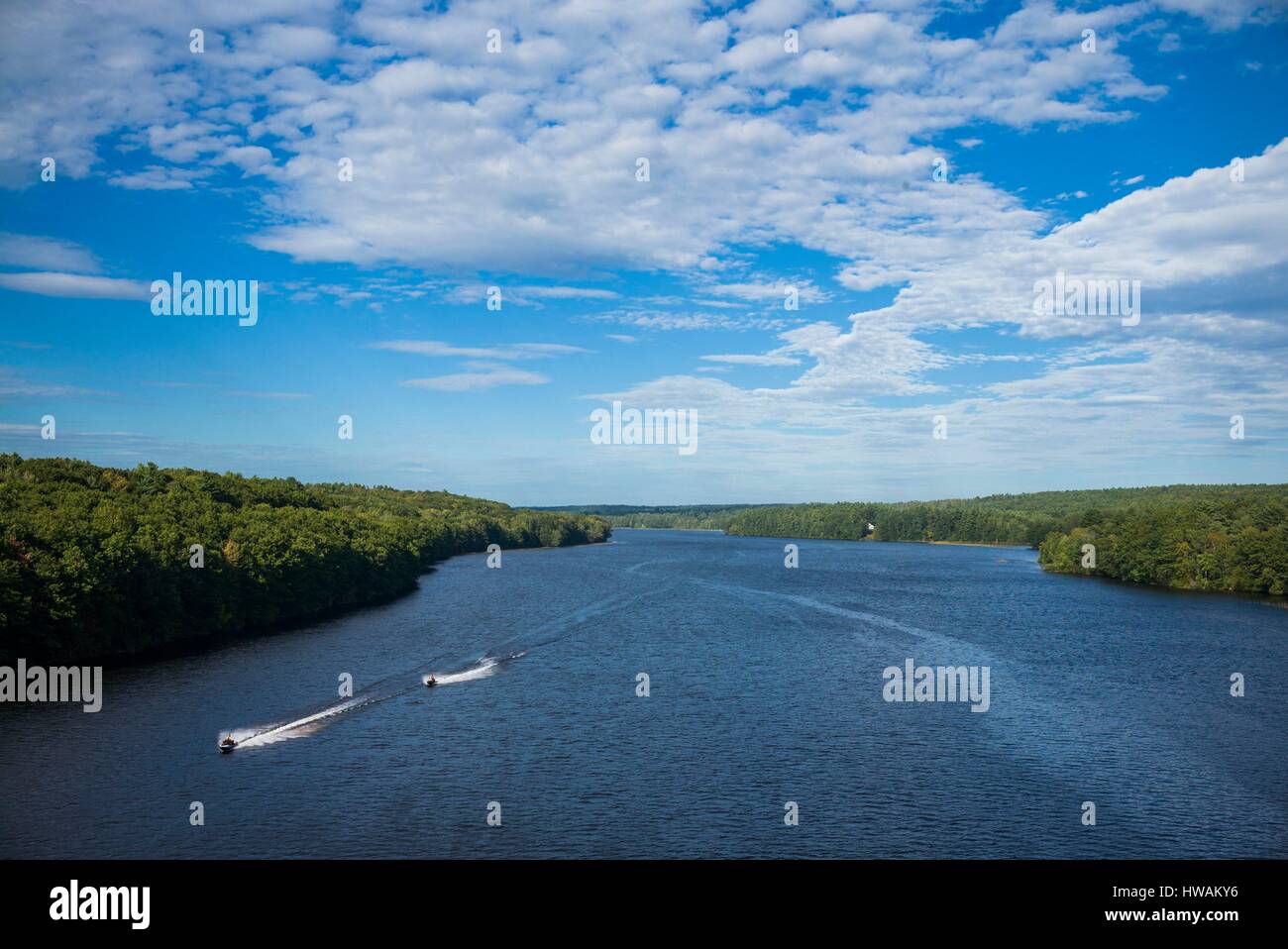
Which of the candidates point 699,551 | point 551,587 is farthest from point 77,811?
point 699,551

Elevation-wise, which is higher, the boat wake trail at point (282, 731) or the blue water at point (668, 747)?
the boat wake trail at point (282, 731)

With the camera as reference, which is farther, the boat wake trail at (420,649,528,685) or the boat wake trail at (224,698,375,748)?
the boat wake trail at (420,649,528,685)

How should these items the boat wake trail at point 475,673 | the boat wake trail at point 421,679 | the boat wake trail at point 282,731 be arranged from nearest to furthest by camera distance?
the boat wake trail at point 282,731 < the boat wake trail at point 421,679 < the boat wake trail at point 475,673

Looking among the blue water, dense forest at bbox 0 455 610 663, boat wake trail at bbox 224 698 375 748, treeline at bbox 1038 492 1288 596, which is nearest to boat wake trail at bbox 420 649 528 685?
the blue water

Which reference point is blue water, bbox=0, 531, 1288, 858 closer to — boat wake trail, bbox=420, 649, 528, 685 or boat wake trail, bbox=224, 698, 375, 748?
boat wake trail, bbox=224, 698, 375, 748

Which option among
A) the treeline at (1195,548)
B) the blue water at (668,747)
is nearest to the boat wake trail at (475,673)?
the blue water at (668,747)

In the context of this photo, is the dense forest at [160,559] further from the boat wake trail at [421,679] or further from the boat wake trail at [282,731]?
the boat wake trail at [421,679]

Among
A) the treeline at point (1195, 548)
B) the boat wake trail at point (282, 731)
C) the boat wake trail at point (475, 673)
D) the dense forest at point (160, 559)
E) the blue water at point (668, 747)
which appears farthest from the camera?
the treeline at point (1195, 548)
